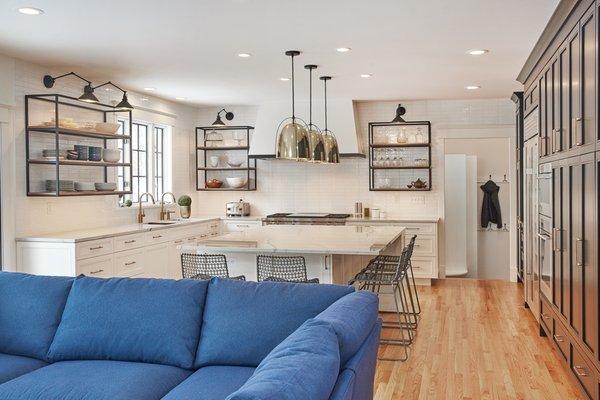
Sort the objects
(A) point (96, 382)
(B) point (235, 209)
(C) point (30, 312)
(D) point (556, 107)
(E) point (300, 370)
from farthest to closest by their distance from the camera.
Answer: (B) point (235, 209)
(D) point (556, 107)
(C) point (30, 312)
(A) point (96, 382)
(E) point (300, 370)

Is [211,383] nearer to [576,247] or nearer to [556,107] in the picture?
[576,247]

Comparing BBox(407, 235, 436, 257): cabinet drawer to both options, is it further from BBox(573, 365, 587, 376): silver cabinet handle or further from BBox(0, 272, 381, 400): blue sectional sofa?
BBox(0, 272, 381, 400): blue sectional sofa

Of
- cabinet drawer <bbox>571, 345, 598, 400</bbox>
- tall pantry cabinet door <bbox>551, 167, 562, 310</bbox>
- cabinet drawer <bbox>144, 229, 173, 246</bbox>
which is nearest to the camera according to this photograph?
cabinet drawer <bbox>571, 345, 598, 400</bbox>

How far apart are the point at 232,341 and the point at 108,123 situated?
Result: 166 inches

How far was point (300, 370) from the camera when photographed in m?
1.71

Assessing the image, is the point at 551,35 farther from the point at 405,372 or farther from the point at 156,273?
the point at 156,273

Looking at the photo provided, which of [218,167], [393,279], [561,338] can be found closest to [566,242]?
[561,338]

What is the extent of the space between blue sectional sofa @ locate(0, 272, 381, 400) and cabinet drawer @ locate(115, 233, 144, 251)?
9.41 feet

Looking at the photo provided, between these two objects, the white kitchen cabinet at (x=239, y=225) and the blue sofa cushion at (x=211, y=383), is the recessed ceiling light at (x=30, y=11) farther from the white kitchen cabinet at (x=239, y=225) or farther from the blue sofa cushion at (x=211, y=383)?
the white kitchen cabinet at (x=239, y=225)

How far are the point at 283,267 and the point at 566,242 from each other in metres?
2.01

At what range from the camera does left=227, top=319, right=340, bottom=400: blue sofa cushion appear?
1548 millimetres

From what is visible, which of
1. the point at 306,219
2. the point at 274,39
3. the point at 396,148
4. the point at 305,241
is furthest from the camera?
the point at 396,148

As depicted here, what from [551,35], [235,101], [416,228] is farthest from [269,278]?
[235,101]

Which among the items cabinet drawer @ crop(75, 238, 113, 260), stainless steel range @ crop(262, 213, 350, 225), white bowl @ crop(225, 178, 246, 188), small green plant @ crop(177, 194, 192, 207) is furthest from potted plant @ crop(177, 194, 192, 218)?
cabinet drawer @ crop(75, 238, 113, 260)
